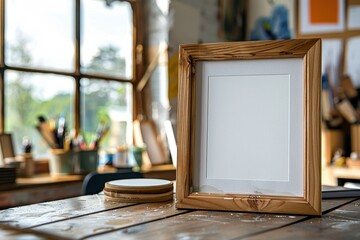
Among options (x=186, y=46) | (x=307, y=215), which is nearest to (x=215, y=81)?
(x=186, y=46)

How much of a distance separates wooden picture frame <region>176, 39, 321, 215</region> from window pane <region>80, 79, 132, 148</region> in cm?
203

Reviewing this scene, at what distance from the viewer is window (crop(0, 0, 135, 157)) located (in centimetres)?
275

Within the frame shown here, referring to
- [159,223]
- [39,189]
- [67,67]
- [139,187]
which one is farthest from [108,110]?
[159,223]

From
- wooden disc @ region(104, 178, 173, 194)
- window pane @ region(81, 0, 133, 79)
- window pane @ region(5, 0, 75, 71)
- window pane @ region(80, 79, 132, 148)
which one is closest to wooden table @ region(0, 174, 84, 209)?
window pane @ region(80, 79, 132, 148)

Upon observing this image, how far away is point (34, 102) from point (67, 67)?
311mm

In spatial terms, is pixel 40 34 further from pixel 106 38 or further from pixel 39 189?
pixel 39 189

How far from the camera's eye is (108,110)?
10.8ft

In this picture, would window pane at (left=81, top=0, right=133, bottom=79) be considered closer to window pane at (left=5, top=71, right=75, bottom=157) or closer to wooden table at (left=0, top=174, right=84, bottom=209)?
window pane at (left=5, top=71, right=75, bottom=157)

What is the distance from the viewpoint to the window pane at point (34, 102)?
Result: 2.74 m

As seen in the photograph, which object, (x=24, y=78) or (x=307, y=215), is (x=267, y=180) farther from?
(x=24, y=78)

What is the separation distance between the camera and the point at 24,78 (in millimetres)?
2809

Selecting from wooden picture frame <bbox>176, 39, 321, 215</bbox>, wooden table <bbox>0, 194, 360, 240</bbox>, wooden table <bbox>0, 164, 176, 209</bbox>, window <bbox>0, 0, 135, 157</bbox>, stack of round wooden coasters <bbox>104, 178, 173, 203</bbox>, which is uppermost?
window <bbox>0, 0, 135, 157</bbox>

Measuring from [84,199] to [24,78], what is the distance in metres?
1.70

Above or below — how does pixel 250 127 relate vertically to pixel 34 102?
below
